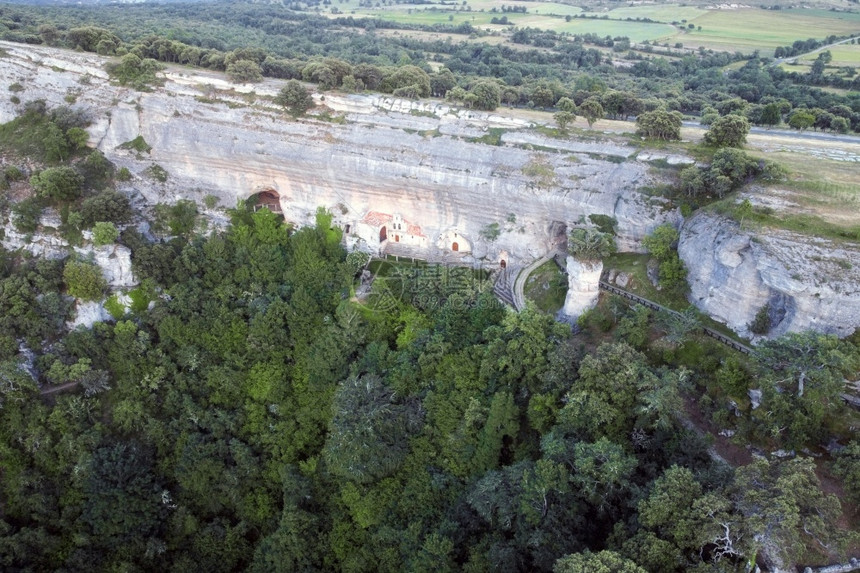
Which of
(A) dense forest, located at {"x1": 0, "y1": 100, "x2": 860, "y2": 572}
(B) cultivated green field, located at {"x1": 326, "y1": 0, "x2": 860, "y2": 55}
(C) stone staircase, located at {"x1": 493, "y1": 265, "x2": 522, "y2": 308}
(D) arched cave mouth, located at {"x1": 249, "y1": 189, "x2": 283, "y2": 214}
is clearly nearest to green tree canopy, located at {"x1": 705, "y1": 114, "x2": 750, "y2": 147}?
(A) dense forest, located at {"x1": 0, "y1": 100, "x2": 860, "y2": 572}

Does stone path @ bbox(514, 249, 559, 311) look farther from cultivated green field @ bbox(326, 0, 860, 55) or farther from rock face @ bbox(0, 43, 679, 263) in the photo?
cultivated green field @ bbox(326, 0, 860, 55)

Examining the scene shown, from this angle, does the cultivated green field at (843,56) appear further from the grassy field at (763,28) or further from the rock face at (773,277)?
the rock face at (773,277)

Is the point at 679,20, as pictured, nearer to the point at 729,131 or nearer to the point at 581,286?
the point at 729,131

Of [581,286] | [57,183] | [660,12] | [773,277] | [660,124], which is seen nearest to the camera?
[773,277]

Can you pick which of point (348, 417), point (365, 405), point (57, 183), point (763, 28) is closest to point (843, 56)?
point (763, 28)

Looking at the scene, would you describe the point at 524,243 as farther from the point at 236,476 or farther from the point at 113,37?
the point at 113,37

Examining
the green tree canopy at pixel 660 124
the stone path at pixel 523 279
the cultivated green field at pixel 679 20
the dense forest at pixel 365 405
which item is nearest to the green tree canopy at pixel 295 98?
the dense forest at pixel 365 405

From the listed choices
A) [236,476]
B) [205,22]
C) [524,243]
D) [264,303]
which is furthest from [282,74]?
[205,22]
